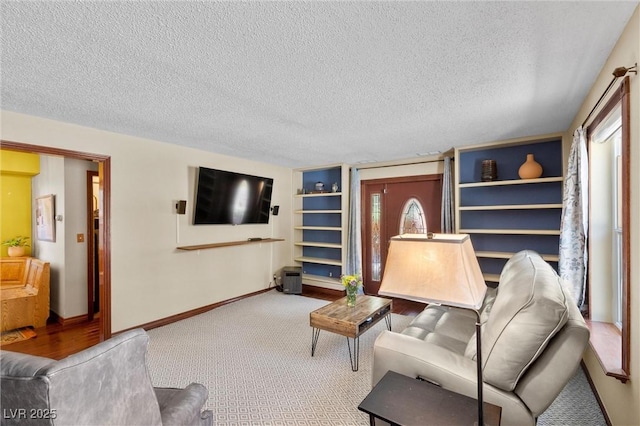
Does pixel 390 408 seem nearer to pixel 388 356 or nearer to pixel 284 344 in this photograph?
pixel 388 356

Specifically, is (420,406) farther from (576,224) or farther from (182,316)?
(182,316)

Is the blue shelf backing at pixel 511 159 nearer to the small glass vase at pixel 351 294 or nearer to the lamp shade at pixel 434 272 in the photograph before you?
the small glass vase at pixel 351 294

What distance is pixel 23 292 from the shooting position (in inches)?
143

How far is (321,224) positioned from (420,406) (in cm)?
451

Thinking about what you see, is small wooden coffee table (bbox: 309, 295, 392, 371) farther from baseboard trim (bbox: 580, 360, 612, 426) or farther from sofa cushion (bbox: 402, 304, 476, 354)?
baseboard trim (bbox: 580, 360, 612, 426)

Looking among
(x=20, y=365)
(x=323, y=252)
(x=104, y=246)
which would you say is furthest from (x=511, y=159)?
(x=104, y=246)

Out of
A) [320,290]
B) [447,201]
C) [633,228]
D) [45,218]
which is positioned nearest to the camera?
[633,228]

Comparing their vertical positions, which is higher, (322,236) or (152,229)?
(152,229)

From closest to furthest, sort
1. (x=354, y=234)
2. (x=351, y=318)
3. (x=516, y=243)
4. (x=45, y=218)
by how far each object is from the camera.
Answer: (x=351, y=318), (x=516, y=243), (x=45, y=218), (x=354, y=234)

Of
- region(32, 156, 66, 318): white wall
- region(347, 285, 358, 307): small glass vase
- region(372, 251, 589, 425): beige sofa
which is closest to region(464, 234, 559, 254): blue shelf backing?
region(347, 285, 358, 307): small glass vase

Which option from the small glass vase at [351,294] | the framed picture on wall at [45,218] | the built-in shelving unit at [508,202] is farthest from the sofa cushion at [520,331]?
the framed picture on wall at [45,218]

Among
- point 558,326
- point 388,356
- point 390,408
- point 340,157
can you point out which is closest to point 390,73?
point 558,326

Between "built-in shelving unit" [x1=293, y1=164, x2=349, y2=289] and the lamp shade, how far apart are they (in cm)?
386

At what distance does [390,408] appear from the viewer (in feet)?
4.14
